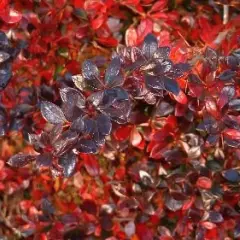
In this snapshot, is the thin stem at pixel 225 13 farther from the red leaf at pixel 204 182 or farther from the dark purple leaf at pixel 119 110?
the dark purple leaf at pixel 119 110

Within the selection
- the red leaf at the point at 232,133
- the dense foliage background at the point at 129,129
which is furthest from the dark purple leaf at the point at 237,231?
the red leaf at the point at 232,133

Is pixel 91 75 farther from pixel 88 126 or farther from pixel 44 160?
pixel 44 160

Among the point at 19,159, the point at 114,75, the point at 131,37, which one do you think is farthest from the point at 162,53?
the point at 19,159

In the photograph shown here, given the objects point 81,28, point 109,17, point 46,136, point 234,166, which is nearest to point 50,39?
point 81,28

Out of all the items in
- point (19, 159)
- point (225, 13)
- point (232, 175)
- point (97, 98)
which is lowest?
point (232, 175)

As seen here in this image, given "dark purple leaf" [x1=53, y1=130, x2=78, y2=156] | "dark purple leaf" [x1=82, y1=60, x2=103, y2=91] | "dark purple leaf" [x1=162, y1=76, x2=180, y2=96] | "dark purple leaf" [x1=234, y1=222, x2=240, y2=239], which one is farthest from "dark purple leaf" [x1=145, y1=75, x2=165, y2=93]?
"dark purple leaf" [x1=234, y1=222, x2=240, y2=239]

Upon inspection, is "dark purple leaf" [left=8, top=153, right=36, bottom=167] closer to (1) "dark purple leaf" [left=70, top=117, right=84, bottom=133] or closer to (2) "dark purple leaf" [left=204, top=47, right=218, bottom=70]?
(1) "dark purple leaf" [left=70, top=117, right=84, bottom=133]
